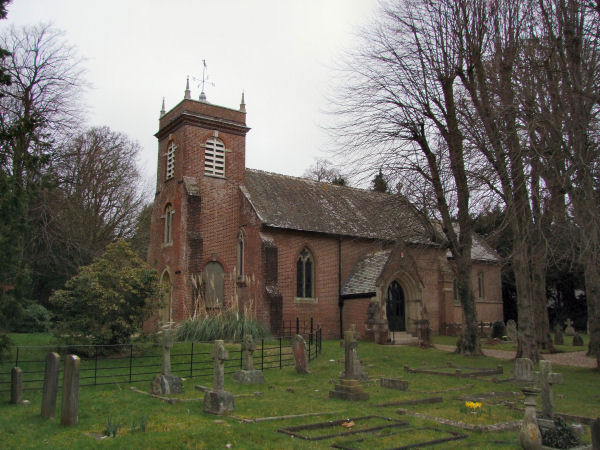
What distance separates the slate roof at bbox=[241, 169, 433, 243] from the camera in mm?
27844

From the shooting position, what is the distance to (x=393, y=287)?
29.5 metres

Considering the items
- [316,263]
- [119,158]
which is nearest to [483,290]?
[316,263]

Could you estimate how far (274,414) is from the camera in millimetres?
9828

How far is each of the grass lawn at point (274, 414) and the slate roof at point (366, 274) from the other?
11.8 m

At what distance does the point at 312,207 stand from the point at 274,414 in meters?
21.3

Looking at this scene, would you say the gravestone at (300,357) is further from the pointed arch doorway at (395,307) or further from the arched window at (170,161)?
the arched window at (170,161)

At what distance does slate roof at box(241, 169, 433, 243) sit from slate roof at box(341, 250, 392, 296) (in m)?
1.19

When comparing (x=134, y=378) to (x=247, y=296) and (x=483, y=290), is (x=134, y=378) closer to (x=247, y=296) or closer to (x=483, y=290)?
(x=247, y=296)

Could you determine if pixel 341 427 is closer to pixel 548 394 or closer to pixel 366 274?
pixel 548 394

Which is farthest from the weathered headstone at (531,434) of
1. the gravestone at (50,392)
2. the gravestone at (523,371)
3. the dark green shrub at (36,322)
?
the dark green shrub at (36,322)

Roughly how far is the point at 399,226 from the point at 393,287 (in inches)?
374

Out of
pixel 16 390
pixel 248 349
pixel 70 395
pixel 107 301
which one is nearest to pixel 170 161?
pixel 107 301

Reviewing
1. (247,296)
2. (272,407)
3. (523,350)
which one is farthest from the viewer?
(247,296)

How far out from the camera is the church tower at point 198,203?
26.3 meters
